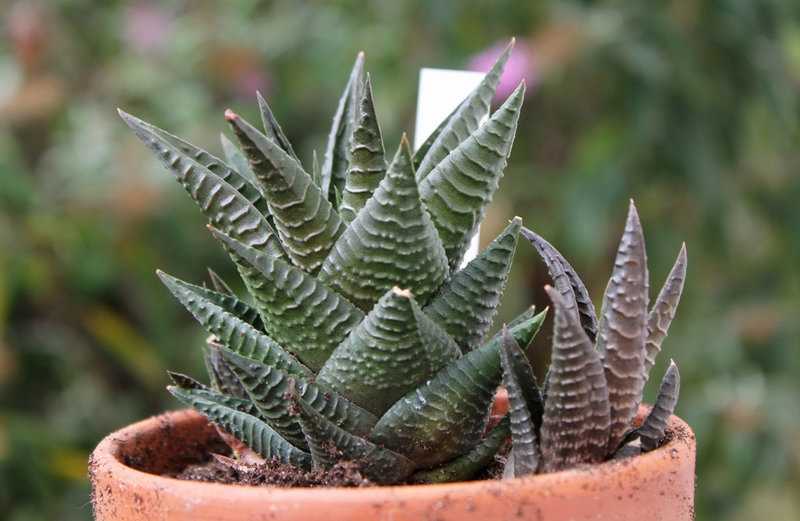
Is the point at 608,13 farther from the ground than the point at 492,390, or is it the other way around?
the point at 608,13

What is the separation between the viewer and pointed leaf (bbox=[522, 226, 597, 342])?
0.73 meters

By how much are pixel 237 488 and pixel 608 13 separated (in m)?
1.97

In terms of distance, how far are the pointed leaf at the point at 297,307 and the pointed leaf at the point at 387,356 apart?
18mm

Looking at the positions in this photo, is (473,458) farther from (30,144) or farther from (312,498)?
(30,144)

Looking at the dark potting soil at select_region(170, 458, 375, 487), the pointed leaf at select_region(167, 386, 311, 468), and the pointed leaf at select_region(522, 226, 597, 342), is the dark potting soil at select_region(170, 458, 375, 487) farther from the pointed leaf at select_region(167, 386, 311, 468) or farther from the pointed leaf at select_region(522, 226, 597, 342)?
the pointed leaf at select_region(522, 226, 597, 342)

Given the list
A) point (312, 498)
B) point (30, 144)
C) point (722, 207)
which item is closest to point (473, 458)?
point (312, 498)

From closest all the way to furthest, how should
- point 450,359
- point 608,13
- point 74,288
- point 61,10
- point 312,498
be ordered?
point 312,498, point 450,359, point 608,13, point 74,288, point 61,10

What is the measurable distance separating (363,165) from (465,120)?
0.13 meters

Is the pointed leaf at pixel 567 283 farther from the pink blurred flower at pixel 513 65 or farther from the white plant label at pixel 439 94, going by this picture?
the pink blurred flower at pixel 513 65

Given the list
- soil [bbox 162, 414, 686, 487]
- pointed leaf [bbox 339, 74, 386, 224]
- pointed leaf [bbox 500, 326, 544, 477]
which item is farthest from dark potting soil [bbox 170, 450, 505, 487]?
pointed leaf [bbox 339, 74, 386, 224]

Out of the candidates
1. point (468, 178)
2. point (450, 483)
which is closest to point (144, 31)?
point (468, 178)

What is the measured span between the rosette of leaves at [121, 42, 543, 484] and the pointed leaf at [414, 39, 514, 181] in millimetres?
79

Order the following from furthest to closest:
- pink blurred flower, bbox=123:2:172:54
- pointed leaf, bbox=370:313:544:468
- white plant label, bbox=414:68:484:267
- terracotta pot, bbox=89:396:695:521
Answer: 1. pink blurred flower, bbox=123:2:172:54
2. white plant label, bbox=414:68:484:267
3. pointed leaf, bbox=370:313:544:468
4. terracotta pot, bbox=89:396:695:521

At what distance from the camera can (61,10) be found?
10.5ft
